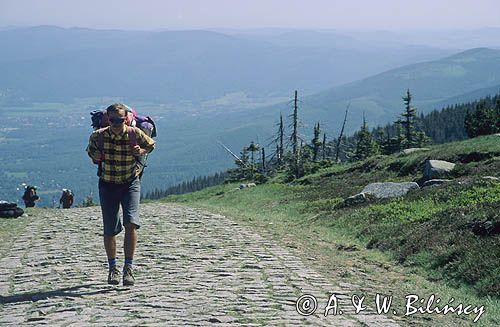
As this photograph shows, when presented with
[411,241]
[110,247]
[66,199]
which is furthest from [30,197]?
[110,247]

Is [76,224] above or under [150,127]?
under

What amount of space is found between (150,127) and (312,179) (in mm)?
27747

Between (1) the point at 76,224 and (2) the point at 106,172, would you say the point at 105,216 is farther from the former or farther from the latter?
Answer: (1) the point at 76,224

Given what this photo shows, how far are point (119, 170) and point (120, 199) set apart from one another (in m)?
0.45

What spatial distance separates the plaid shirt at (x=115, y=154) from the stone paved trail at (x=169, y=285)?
157cm

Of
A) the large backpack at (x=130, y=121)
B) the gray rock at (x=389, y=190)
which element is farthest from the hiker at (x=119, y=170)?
the gray rock at (x=389, y=190)

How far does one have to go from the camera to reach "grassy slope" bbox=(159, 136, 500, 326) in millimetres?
9773

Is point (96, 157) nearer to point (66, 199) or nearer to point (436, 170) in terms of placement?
point (436, 170)

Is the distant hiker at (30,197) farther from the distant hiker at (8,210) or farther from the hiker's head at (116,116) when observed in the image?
the hiker's head at (116,116)

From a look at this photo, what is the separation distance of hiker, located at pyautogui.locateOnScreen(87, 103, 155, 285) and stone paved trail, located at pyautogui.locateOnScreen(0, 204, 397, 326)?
705mm

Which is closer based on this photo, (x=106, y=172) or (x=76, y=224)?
(x=106, y=172)

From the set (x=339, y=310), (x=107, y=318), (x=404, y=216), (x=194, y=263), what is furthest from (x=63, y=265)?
(x=404, y=216)

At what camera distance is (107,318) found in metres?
7.62

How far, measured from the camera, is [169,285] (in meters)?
9.57
